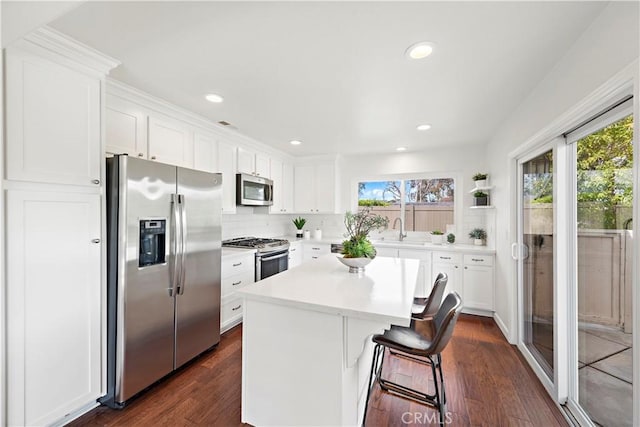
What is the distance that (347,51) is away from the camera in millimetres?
1723

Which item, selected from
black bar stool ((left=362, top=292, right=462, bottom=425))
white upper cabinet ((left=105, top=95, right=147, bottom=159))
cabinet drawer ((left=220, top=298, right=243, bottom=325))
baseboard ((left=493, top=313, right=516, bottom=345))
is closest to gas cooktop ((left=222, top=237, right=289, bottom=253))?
cabinet drawer ((left=220, top=298, right=243, bottom=325))

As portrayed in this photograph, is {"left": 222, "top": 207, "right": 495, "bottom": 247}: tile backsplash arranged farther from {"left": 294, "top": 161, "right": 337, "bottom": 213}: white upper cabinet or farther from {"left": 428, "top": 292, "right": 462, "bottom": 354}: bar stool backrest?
{"left": 428, "top": 292, "right": 462, "bottom": 354}: bar stool backrest

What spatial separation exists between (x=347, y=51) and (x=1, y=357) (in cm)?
256

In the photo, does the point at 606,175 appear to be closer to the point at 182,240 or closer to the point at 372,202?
the point at 182,240

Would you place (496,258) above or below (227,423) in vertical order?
above

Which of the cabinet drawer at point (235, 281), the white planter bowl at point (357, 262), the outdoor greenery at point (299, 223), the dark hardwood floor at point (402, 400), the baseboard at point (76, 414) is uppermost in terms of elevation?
the outdoor greenery at point (299, 223)

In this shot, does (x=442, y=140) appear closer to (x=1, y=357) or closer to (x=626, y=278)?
(x=626, y=278)

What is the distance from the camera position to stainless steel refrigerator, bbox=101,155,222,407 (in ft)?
6.20

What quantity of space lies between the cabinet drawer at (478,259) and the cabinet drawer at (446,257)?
11 cm

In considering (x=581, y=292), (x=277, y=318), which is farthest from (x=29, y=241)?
(x=581, y=292)

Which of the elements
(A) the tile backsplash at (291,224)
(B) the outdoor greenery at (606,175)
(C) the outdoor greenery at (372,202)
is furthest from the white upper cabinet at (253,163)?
(B) the outdoor greenery at (606,175)

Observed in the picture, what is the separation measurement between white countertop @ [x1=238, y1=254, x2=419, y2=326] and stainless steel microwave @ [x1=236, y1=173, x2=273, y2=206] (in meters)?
1.71

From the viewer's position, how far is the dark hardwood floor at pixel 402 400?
70.1 inches

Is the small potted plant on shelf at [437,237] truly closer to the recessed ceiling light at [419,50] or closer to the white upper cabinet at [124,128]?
the recessed ceiling light at [419,50]
